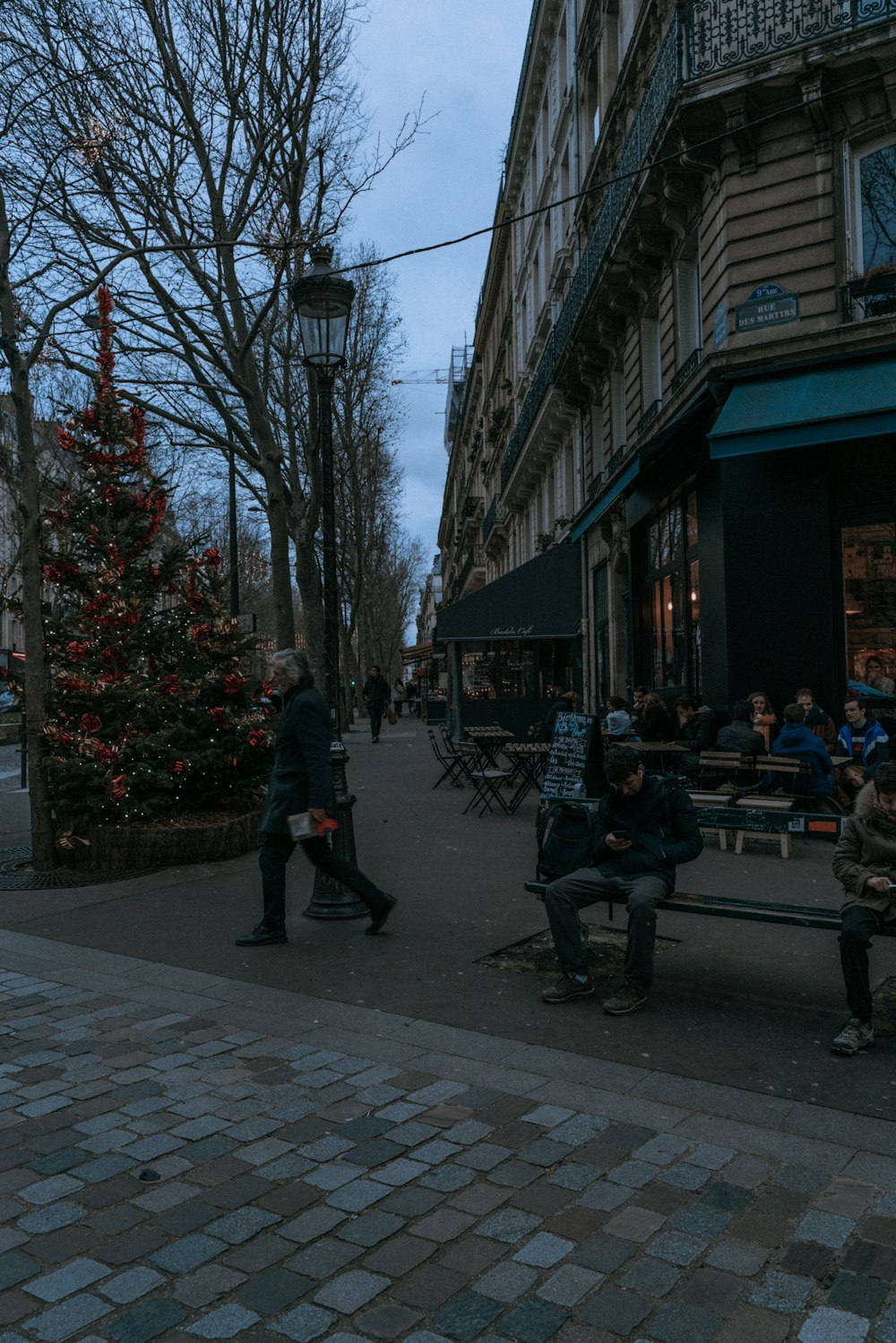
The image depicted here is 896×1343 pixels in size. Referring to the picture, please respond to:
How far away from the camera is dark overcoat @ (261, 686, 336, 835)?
653 cm

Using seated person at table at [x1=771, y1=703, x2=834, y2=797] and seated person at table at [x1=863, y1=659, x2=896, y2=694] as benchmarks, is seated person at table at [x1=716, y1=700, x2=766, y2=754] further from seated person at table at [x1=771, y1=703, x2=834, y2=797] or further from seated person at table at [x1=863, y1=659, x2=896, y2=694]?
seated person at table at [x1=863, y1=659, x2=896, y2=694]

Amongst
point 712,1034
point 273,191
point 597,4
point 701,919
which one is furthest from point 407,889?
point 597,4

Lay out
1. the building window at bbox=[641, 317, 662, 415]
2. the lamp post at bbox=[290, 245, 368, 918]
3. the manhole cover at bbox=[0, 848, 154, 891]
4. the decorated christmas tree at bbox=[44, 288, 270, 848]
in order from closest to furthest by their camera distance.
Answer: the lamp post at bbox=[290, 245, 368, 918], the manhole cover at bbox=[0, 848, 154, 891], the decorated christmas tree at bbox=[44, 288, 270, 848], the building window at bbox=[641, 317, 662, 415]

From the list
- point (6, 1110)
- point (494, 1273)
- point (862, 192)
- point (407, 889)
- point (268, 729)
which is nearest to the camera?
point (494, 1273)

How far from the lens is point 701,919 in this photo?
6.98 m

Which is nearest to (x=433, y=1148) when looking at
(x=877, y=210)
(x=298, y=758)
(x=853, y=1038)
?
(x=853, y=1038)

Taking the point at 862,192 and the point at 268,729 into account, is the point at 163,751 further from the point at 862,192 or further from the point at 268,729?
the point at 862,192

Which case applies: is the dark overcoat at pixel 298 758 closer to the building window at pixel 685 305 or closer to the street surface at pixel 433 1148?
the street surface at pixel 433 1148

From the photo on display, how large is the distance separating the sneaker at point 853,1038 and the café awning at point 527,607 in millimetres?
17829

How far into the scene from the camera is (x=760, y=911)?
5160mm

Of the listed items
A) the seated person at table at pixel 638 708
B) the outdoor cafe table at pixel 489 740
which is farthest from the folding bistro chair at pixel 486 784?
the seated person at table at pixel 638 708

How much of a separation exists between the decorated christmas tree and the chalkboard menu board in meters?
2.79

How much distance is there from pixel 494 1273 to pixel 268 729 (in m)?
7.76

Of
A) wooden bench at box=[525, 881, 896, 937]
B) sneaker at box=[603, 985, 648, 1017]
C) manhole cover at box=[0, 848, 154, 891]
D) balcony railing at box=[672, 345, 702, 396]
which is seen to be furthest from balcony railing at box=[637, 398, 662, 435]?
sneaker at box=[603, 985, 648, 1017]
